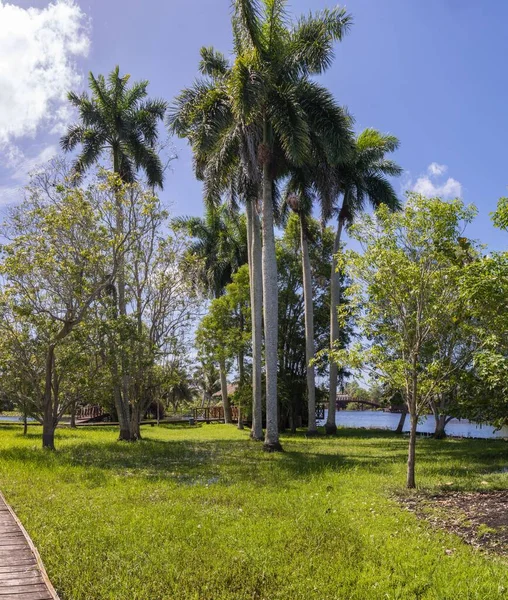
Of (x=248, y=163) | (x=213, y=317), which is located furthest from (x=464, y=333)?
(x=213, y=317)

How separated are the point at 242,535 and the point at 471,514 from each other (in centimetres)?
384

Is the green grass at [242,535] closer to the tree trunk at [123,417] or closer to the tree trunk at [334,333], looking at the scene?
the tree trunk at [123,417]

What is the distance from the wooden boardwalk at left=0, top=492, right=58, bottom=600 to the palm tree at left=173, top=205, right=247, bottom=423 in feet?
93.3

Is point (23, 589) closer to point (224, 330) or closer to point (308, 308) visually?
point (308, 308)

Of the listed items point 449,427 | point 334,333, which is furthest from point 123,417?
point 449,427

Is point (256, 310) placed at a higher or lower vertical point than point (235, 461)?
higher

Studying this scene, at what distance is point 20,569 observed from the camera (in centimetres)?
556

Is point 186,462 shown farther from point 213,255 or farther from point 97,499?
point 213,255

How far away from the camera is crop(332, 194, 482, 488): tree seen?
10234mm

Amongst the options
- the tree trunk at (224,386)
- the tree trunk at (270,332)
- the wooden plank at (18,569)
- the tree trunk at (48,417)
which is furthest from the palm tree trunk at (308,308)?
the wooden plank at (18,569)

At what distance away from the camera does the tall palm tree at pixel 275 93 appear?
17.6 m

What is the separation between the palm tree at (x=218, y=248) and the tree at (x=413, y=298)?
79.9ft

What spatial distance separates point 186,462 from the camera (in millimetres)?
14805

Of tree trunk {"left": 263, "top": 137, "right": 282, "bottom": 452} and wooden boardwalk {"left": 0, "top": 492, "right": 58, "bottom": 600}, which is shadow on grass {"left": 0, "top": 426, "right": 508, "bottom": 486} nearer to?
tree trunk {"left": 263, "top": 137, "right": 282, "bottom": 452}
